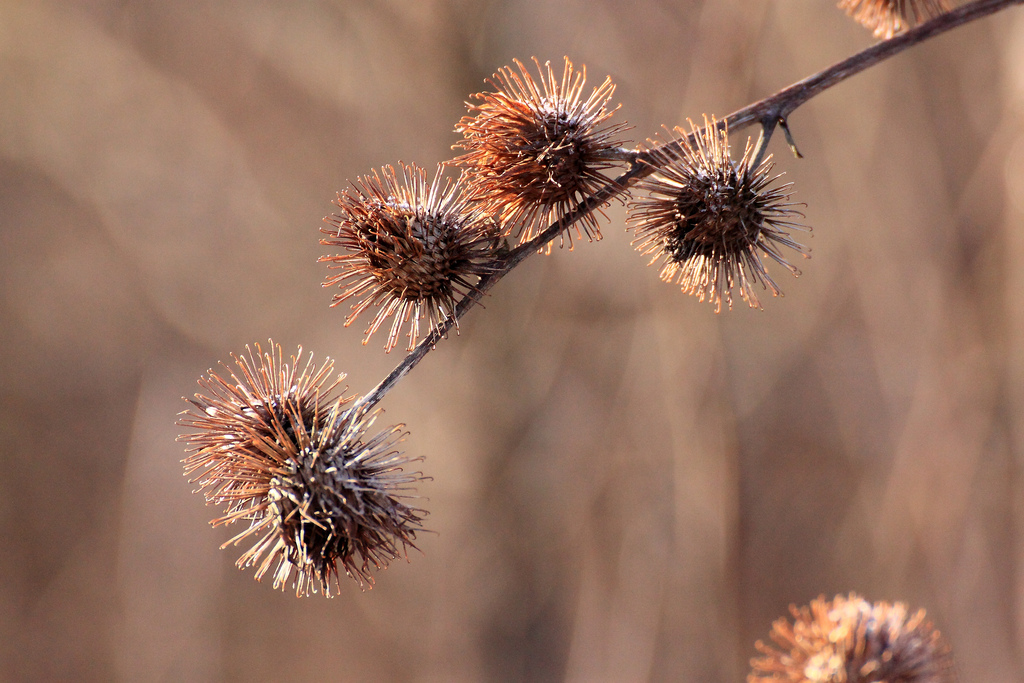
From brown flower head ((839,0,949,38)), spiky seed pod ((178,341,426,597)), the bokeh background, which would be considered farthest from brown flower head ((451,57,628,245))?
the bokeh background

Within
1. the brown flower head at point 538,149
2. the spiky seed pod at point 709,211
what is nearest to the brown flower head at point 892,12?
the spiky seed pod at point 709,211

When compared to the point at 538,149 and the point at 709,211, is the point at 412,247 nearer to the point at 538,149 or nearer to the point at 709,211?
the point at 538,149

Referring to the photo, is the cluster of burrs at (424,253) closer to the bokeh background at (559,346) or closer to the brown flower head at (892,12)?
the brown flower head at (892,12)

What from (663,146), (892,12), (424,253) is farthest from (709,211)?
(892,12)

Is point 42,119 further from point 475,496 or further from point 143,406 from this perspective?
point 475,496

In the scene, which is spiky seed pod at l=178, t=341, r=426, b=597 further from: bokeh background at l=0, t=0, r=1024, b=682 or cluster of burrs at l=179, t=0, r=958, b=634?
bokeh background at l=0, t=0, r=1024, b=682

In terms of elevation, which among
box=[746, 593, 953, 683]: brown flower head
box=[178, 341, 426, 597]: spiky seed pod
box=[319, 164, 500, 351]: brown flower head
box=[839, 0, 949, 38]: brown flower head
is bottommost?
box=[746, 593, 953, 683]: brown flower head

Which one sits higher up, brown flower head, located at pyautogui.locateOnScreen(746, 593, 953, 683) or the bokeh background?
the bokeh background
